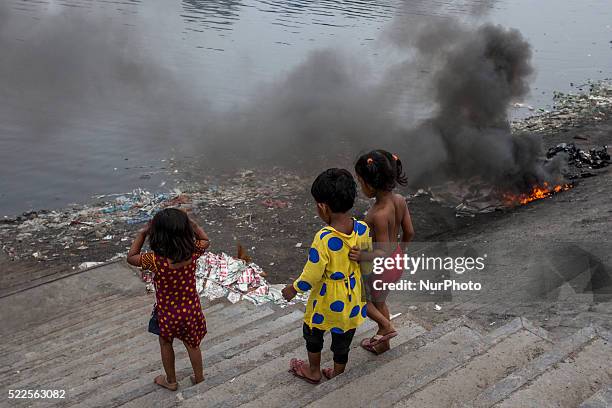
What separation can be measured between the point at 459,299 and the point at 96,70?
16837 mm

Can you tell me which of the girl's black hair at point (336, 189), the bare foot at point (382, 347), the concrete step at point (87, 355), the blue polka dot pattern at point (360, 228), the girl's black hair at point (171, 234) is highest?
the girl's black hair at point (336, 189)

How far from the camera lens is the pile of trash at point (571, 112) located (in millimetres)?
13547

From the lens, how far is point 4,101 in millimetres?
14195

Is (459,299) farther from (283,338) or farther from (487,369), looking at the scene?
(487,369)

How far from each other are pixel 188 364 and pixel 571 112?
47.5ft

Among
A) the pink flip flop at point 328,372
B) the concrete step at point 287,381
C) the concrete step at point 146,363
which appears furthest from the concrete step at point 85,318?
the pink flip flop at point 328,372

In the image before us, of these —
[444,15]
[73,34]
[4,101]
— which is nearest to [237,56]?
[73,34]

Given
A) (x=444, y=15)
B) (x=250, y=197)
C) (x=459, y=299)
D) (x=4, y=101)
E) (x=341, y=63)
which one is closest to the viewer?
(x=459, y=299)

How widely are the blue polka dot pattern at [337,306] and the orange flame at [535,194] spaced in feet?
24.0

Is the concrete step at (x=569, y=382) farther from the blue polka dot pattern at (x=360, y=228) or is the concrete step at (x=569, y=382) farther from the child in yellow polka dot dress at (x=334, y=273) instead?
the blue polka dot pattern at (x=360, y=228)

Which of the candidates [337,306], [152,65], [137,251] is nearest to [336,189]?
[337,306]

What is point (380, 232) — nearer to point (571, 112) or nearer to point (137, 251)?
point (137, 251)

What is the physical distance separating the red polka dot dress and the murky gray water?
778cm

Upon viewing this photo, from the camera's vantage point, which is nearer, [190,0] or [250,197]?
[250,197]
